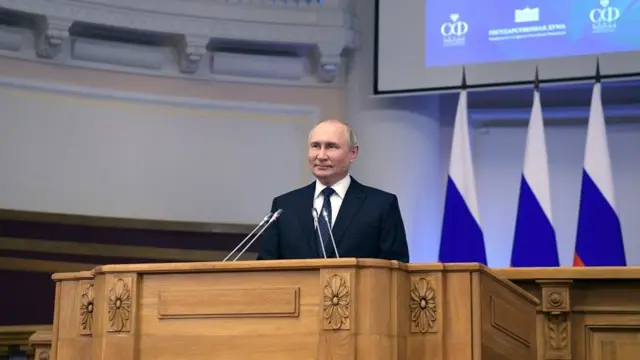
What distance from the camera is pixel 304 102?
23.0 feet

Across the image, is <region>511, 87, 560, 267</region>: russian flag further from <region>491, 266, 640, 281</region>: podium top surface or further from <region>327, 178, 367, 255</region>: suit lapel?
<region>327, 178, 367, 255</region>: suit lapel

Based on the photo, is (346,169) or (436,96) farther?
(436,96)

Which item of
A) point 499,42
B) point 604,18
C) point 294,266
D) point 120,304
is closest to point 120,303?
point 120,304

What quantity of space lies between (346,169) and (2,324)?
305 centimetres

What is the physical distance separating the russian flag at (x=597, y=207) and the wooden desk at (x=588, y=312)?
1356 millimetres

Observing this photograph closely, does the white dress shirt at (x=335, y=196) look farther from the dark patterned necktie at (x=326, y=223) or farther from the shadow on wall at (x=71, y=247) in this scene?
the shadow on wall at (x=71, y=247)

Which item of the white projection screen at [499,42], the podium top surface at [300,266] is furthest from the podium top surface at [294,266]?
the white projection screen at [499,42]

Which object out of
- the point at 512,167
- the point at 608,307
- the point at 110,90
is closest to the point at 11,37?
the point at 110,90

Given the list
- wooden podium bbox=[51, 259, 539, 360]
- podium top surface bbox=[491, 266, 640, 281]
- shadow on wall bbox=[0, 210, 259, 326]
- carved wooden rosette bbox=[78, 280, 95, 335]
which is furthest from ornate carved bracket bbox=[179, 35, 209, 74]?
wooden podium bbox=[51, 259, 539, 360]

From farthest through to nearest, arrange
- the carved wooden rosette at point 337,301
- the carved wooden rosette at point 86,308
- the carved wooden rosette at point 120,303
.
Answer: the carved wooden rosette at point 86,308
the carved wooden rosette at point 120,303
the carved wooden rosette at point 337,301

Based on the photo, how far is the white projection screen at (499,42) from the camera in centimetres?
631

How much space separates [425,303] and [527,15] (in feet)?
12.7

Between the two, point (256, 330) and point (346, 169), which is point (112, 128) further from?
point (256, 330)

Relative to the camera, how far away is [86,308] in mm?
3396
